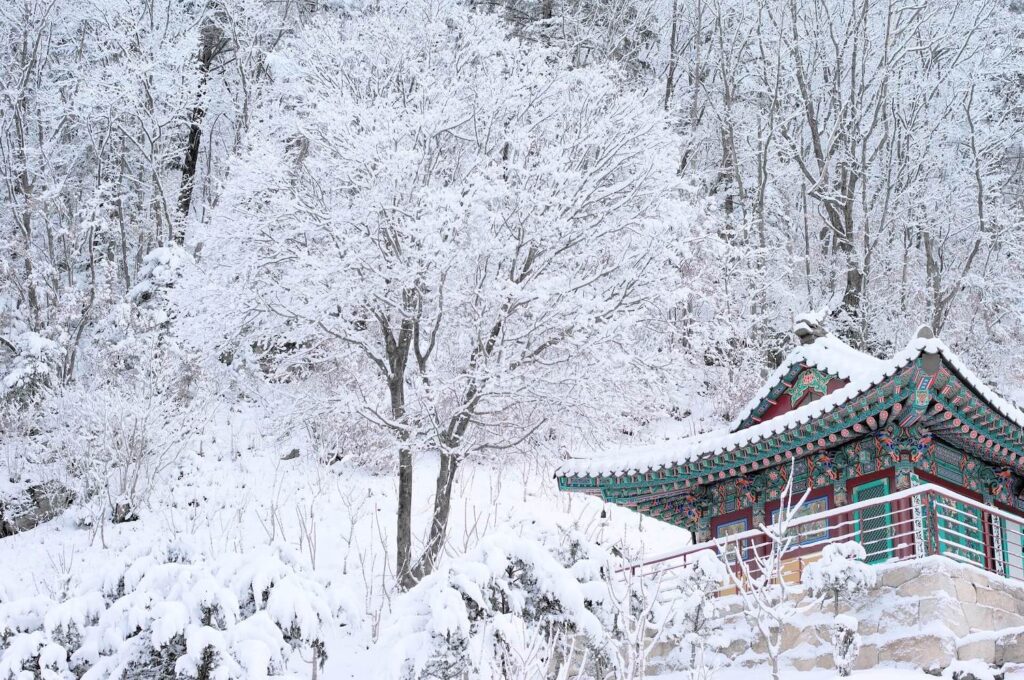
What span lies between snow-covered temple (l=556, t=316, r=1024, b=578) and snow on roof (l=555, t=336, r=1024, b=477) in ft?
0.06

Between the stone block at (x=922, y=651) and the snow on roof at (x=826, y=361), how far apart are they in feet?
11.5

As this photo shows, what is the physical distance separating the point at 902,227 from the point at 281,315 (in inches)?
682

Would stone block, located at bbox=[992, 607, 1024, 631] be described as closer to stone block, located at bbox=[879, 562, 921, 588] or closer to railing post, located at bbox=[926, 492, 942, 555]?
railing post, located at bbox=[926, 492, 942, 555]

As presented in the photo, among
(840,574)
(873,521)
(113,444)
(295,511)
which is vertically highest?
(113,444)

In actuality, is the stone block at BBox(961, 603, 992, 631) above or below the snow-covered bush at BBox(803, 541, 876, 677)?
below

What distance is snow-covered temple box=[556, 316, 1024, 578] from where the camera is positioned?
11789mm

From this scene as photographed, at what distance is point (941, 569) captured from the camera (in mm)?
10922

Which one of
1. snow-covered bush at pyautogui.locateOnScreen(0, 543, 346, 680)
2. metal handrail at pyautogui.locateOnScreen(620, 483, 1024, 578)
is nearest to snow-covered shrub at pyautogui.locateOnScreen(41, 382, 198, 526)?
metal handrail at pyautogui.locateOnScreen(620, 483, 1024, 578)

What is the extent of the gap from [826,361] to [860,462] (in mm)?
1431

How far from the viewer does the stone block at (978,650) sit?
10.7m

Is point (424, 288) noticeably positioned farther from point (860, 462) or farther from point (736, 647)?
point (736, 647)

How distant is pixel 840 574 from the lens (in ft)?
36.1

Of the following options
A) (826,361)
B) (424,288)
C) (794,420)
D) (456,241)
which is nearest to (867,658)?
(794,420)

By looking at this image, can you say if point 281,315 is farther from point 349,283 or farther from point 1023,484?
point 1023,484
